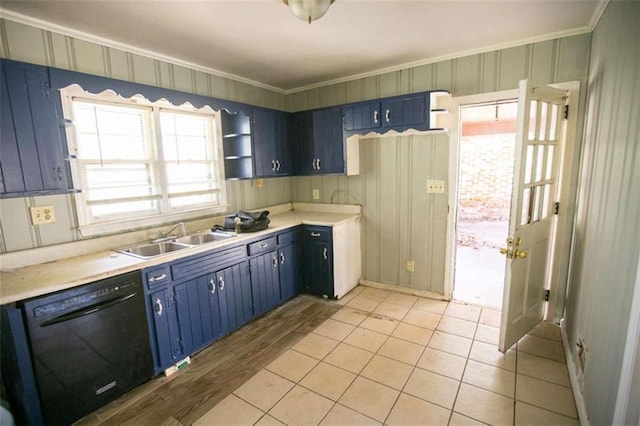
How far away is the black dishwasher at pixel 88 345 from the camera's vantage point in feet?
5.48

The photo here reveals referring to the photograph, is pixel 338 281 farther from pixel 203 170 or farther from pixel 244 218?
pixel 203 170

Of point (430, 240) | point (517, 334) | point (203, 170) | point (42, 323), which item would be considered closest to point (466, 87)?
point (430, 240)

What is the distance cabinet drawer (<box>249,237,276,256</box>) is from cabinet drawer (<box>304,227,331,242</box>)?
46 centimetres

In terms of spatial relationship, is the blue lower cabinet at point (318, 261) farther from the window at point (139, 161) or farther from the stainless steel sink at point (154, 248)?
the stainless steel sink at point (154, 248)

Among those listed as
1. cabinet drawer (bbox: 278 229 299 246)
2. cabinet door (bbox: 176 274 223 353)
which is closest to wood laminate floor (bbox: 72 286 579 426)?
cabinet door (bbox: 176 274 223 353)

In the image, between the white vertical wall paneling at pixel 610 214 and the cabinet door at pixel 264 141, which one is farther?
the cabinet door at pixel 264 141

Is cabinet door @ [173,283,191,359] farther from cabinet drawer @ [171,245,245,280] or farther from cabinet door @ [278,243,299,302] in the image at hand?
cabinet door @ [278,243,299,302]

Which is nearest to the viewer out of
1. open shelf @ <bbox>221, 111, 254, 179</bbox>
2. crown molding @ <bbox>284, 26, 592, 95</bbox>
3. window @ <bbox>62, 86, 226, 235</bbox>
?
window @ <bbox>62, 86, 226, 235</bbox>

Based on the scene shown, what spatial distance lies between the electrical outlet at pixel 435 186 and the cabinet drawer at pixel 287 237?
4.89 ft

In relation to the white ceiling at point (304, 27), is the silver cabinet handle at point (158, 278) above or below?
below

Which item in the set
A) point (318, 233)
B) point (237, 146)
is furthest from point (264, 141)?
point (318, 233)

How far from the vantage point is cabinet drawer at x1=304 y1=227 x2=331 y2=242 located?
3.27 meters

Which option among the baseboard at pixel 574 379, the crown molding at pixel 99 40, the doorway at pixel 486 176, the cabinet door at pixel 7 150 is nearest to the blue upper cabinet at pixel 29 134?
the cabinet door at pixel 7 150

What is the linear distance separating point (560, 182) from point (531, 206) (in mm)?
477
